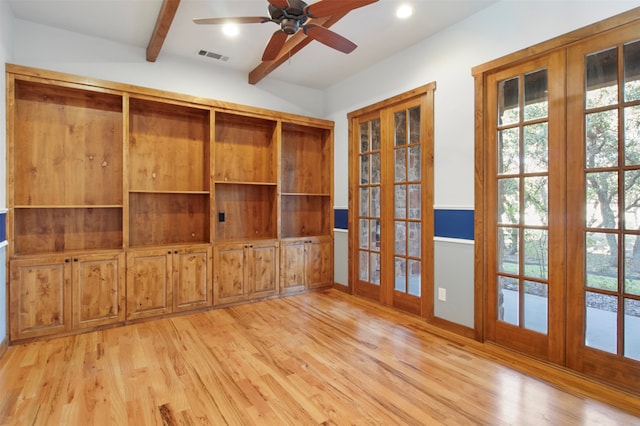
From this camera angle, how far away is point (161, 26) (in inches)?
120

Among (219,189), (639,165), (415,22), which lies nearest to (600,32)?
(639,165)

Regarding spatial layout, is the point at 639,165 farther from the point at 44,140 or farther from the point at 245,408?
the point at 44,140

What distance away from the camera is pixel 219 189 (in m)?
4.34

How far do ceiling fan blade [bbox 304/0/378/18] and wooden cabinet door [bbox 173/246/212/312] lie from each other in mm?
2761

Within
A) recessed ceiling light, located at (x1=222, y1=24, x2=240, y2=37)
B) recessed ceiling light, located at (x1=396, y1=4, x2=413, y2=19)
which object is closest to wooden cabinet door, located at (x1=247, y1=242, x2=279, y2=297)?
recessed ceiling light, located at (x1=222, y1=24, x2=240, y2=37)

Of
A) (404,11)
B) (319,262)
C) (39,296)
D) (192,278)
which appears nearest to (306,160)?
(319,262)

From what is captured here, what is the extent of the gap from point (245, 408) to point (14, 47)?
388 cm

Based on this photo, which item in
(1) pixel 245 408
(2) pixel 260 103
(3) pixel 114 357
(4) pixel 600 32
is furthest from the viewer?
(2) pixel 260 103

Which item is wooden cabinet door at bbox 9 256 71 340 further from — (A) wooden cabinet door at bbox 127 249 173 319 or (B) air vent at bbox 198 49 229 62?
(B) air vent at bbox 198 49 229 62

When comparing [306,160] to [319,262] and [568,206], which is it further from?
[568,206]

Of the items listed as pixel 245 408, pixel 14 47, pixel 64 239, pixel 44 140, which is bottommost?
pixel 245 408

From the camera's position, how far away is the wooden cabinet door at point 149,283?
11.4ft

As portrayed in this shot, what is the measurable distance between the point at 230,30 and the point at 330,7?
5.41 ft

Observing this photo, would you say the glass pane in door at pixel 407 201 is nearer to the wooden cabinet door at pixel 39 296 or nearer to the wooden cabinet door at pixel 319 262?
the wooden cabinet door at pixel 319 262
